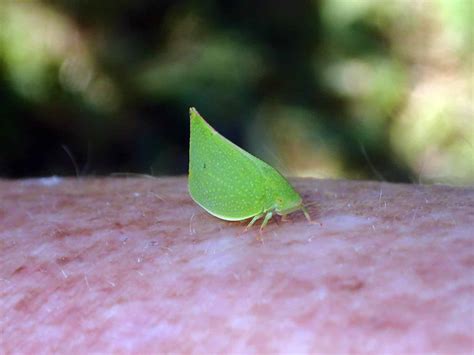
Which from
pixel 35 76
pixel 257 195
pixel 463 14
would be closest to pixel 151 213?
pixel 257 195

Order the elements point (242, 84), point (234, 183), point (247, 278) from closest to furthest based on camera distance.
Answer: point (247, 278) → point (234, 183) → point (242, 84)

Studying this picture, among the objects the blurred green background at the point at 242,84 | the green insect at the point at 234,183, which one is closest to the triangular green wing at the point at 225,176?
the green insect at the point at 234,183

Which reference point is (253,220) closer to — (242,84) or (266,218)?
(266,218)

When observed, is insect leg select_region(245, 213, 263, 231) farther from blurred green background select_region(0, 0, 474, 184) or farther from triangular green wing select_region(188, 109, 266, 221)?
blurred green background select_region(0, 0, 474, 184)

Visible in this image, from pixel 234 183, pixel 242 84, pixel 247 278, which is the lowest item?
pixel 247 278

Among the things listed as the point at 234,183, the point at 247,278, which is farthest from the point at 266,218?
the point at 247,278

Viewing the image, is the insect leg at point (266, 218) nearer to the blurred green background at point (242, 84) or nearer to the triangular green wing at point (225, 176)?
the triangular green wing at point (225, 176)

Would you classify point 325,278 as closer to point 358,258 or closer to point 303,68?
point 358,258
